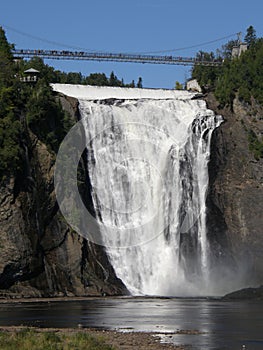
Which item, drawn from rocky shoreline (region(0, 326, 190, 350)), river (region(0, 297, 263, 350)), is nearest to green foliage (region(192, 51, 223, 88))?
river (region(0, 297, 263, 350))

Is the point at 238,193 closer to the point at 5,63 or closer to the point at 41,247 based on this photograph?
the point at 41,247

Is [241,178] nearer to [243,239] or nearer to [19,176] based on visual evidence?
[243,239]

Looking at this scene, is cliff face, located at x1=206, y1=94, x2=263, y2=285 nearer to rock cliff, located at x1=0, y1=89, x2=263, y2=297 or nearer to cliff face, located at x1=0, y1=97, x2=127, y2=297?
rock cliff, located at x1=0, y1=89, x2=263, y2=297

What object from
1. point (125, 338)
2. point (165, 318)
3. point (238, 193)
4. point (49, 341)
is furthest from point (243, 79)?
point (49, 341)

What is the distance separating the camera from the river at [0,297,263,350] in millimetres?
39438

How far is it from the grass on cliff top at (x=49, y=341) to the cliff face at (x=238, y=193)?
49.1m

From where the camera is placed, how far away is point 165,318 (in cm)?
4969

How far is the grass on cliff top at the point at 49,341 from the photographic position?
34.7 meters

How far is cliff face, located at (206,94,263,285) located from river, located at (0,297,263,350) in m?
21.7

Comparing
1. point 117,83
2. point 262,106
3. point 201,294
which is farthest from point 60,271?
point 117,83

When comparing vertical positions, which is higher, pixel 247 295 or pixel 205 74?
pixel 205 74

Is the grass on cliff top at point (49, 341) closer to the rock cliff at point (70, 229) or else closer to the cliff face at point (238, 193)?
the rock cliff at point (70, 229)

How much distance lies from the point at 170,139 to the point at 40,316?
145 ft

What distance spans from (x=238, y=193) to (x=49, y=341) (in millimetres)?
58327
